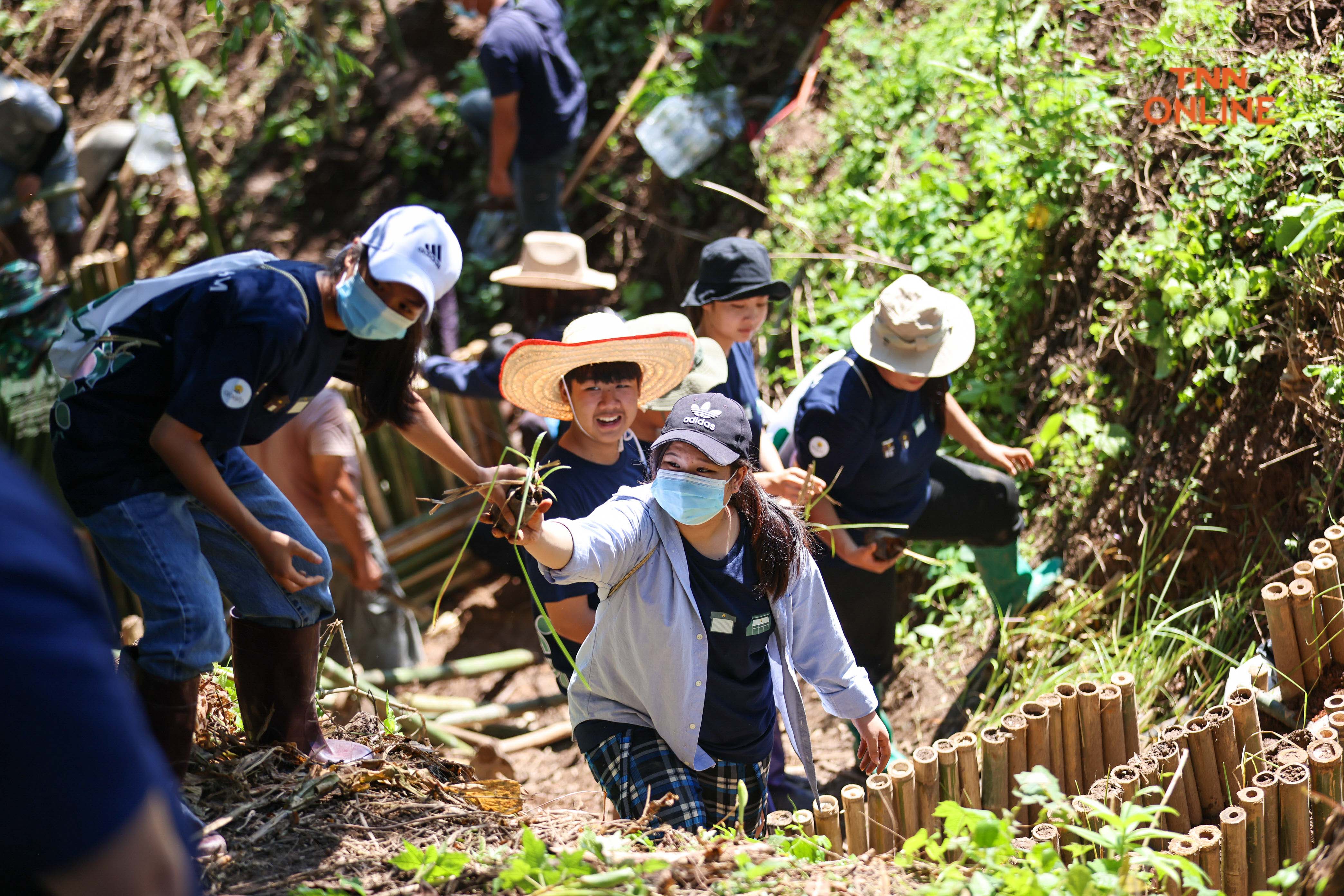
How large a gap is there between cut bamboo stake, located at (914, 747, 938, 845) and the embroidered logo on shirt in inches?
82.7

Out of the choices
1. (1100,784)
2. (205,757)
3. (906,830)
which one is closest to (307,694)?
(205,757)

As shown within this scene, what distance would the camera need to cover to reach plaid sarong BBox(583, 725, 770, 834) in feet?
9.41

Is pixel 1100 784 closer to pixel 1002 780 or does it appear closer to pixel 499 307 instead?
pixel 1002 780

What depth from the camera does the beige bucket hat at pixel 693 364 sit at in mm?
3779

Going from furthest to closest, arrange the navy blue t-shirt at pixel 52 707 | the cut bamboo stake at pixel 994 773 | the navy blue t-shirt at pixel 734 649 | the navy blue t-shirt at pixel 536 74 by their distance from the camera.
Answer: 1. the navy blue t-shirt at pixel 536 74
2. the cut bamboo stake at pixel 994 773
3. the navy blue t-shirt at pixel 734 649
4. the navy blue t-shirt at pixel 52 707

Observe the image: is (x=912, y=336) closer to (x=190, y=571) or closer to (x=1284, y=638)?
(x=1284, y=638)

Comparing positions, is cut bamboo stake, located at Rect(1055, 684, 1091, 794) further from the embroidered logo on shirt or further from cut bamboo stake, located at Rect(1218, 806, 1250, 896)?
the embroidered logo on shirt

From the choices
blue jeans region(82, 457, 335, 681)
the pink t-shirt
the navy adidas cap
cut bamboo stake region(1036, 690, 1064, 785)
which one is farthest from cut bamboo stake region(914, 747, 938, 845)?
the pink t-shirt

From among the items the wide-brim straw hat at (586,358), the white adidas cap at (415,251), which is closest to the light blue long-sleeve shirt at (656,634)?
the wide-brim straw hat at (586,358)

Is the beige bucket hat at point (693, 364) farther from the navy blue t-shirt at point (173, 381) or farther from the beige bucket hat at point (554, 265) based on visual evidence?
the beige bucket hat at point (554, 265)

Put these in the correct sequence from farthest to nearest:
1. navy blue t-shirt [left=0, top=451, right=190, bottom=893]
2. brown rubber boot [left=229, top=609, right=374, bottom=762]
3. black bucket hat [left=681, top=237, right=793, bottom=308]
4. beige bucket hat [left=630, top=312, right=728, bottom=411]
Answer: black bucket hat [left=681, top=237, right=793, bottom=308] < beige bucket hat [left=630, top=312, right=728, bottom=411] < brown rubber boot [left=229, top=609, right=374, bottom=762] < navy blue t-shirt [left=0, top=451, right=190, bottom=893]

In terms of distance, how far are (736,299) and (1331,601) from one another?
2.35 meters

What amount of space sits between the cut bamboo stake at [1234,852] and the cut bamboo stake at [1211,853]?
0.01 meters

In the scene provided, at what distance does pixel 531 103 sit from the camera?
6.80 metres
